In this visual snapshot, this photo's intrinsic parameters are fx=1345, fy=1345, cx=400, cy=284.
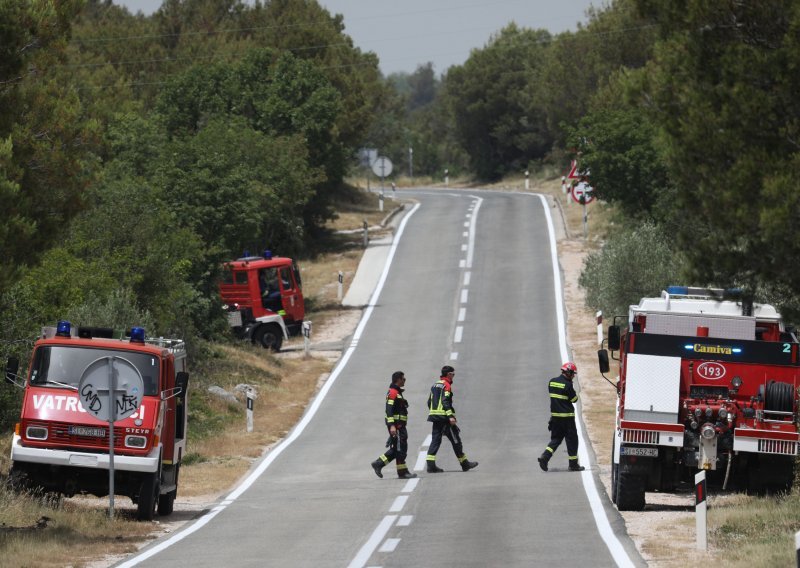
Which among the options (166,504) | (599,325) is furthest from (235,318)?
(166,504)

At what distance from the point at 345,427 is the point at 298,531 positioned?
40.3ft

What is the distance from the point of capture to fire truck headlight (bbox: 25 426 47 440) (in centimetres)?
1703

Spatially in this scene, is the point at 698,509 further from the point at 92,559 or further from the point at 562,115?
the point at 562,115

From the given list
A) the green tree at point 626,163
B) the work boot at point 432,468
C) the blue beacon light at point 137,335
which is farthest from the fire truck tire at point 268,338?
the blue beacon light at point 137,335

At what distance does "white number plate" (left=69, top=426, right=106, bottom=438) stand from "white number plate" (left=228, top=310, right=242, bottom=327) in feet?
68.4

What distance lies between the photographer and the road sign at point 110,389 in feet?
51.7

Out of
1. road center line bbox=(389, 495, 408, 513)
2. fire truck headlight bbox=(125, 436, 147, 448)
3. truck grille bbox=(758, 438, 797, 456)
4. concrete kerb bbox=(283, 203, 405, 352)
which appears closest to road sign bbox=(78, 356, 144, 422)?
fire truck headlight bbox=(125, 436, 147, 448)

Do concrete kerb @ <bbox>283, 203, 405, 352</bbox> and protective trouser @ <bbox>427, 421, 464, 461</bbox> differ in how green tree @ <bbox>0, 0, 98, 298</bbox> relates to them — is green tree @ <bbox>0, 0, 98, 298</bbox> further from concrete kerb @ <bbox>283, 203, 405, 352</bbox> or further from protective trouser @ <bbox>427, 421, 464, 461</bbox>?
concrete kerb @ <bbox>283, 203, 405, 352</bbox>

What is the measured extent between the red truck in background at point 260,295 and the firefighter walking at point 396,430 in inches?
681

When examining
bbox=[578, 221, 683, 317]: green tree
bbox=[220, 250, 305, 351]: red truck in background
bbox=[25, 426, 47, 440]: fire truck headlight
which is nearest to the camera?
bbox=[25, 426, 47, 440]: fire truck headlight

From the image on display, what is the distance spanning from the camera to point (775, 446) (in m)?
17.4

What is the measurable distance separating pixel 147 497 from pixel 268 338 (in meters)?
21.8

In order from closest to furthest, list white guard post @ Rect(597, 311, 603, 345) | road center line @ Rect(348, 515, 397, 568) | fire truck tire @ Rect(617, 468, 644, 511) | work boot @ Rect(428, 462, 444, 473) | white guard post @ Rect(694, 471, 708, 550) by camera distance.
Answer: road center line @ Rect(348, 515, 397, 568) < white guard post @ Rect(694, 471, 708, 550) < fire truck tire @ Rect(617, 468, 644, 511) < work boot @ Rect(428, 462, 444, 473) < white guard post @ Rect(597, 311, 603, 345)

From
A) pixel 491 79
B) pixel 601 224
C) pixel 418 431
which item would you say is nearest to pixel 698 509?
pixel 418 431
